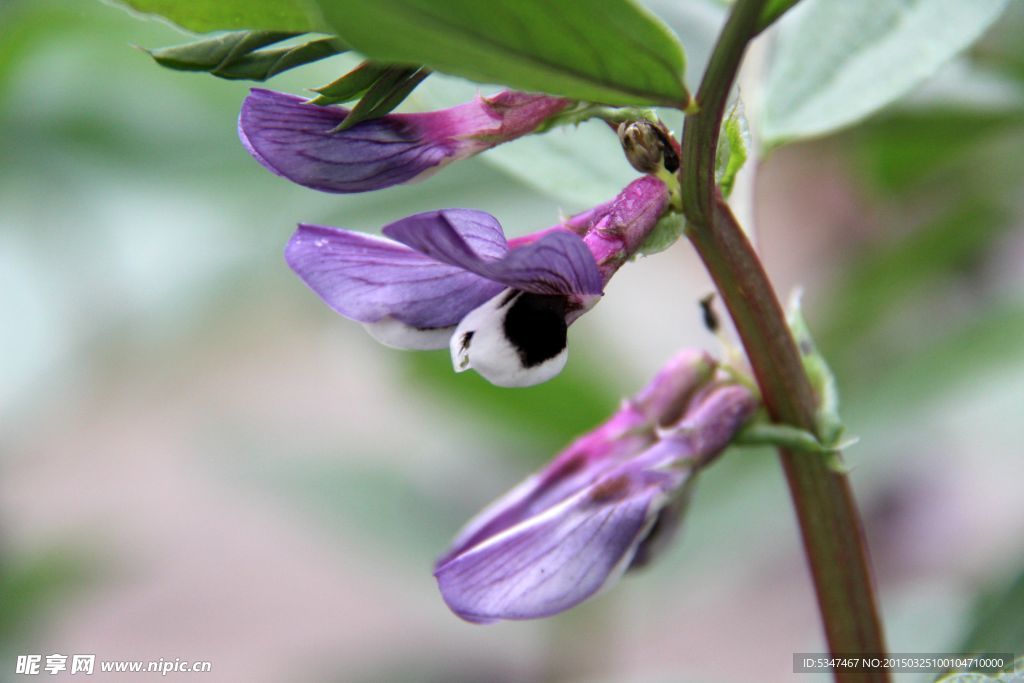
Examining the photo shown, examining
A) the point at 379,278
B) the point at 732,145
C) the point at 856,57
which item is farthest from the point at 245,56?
the point at 856,57

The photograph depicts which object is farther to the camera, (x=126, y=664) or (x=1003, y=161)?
(x=1003, y=161)

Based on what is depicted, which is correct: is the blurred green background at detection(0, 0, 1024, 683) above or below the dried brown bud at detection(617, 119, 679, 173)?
above

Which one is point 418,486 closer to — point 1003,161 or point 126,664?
point 126,664

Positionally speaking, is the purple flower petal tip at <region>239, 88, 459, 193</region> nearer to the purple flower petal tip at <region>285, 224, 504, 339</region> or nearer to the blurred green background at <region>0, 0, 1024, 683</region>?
the purple flower petal tip at <region>285, 224, 504, 339</region>

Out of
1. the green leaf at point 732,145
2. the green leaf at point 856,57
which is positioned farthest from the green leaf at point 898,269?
the green leaf at point 732,145

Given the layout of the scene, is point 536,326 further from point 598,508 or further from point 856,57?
point 856,57

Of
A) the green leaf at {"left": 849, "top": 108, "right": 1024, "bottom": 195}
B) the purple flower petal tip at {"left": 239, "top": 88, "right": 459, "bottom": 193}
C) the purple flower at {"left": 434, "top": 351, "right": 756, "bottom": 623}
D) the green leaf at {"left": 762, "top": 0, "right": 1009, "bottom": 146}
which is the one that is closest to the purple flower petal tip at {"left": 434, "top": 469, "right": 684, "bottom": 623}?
the purple flower at {"left": 434, "top": 351, "right": 756, "bottom": 623}

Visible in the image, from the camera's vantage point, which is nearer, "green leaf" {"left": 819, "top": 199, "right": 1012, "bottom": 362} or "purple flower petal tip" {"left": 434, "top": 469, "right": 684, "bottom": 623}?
"purple flower petal tip" {"left": 434, "top": 469, "right": 684, "bottom": 623}

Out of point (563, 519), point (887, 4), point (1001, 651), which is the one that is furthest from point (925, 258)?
point (563, 519)
